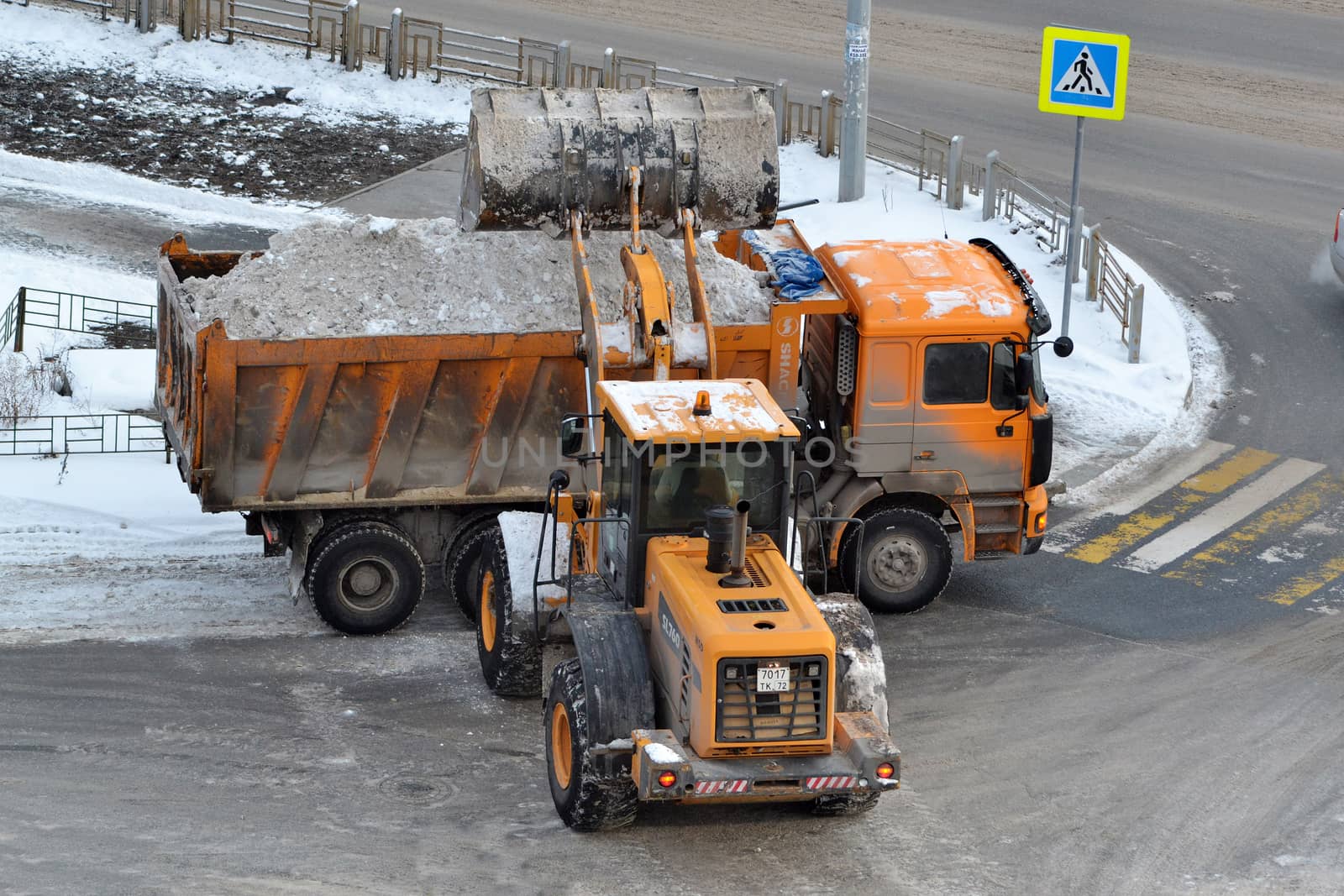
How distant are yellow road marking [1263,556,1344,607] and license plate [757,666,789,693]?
21.0ft

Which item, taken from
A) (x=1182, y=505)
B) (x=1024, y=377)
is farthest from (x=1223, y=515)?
(x=1024, y=377)

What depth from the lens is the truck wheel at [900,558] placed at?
1405 cm

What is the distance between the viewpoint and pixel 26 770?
11.1 metres

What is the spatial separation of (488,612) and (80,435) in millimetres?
5884

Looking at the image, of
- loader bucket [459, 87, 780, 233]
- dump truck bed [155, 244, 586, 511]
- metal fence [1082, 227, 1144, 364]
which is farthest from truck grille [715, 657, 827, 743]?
metal fence [1082, 227, 1144, 364]

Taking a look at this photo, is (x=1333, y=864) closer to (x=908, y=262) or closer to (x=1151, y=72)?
(x=908, y=262)

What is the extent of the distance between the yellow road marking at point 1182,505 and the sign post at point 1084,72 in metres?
3.75

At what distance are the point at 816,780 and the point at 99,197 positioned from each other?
1655cm

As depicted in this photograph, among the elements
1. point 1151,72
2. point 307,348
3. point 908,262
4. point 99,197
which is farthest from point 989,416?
point 1151,72

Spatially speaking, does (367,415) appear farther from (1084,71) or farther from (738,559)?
(1084,71)

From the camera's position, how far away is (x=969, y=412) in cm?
1380

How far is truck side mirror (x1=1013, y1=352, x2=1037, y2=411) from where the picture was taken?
44.4 ft

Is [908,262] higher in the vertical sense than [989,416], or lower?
higher

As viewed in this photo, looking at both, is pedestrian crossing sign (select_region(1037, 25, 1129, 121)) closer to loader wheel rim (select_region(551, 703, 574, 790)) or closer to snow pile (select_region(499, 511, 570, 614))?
snow pile (select_region(499, 511, 570, 614))
